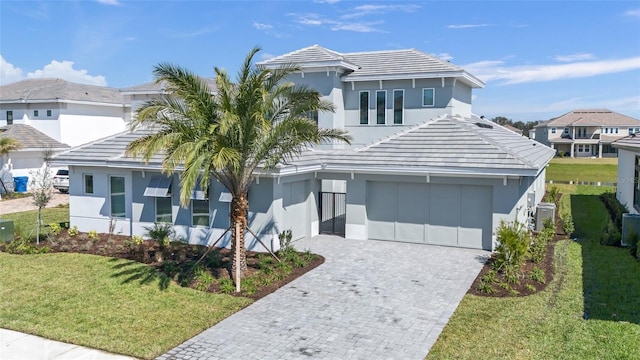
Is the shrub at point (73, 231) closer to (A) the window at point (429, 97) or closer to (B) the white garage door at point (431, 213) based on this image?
(B) the white garage door at point (431, 213)

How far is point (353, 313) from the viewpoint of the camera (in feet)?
37.3

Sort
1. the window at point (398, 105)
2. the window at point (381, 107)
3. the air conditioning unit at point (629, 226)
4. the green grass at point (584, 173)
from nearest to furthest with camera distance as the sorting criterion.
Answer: the air conditioning unit at point (629, 226), the window at point (398, 105), the window at point (381, 107), the green grass at point (584, 173)

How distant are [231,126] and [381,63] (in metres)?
12.7

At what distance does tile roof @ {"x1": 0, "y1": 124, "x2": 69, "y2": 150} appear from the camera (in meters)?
36.0

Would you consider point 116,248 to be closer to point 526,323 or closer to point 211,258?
point 211,258

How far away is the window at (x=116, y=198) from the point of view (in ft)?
65.8

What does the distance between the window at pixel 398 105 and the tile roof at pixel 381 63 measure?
0.90m

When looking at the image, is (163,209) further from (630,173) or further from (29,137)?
(29,137)

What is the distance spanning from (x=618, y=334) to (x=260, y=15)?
17.3 m

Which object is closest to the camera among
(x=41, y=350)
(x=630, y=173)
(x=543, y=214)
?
(x=41, y=350)

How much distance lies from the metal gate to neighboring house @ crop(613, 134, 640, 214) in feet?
39.7

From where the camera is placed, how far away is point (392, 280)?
1388 centimetres

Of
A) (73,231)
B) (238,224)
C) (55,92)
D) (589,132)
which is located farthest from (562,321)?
(589,132)

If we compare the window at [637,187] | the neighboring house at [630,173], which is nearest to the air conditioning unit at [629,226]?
the neighboring house at [630,173]
